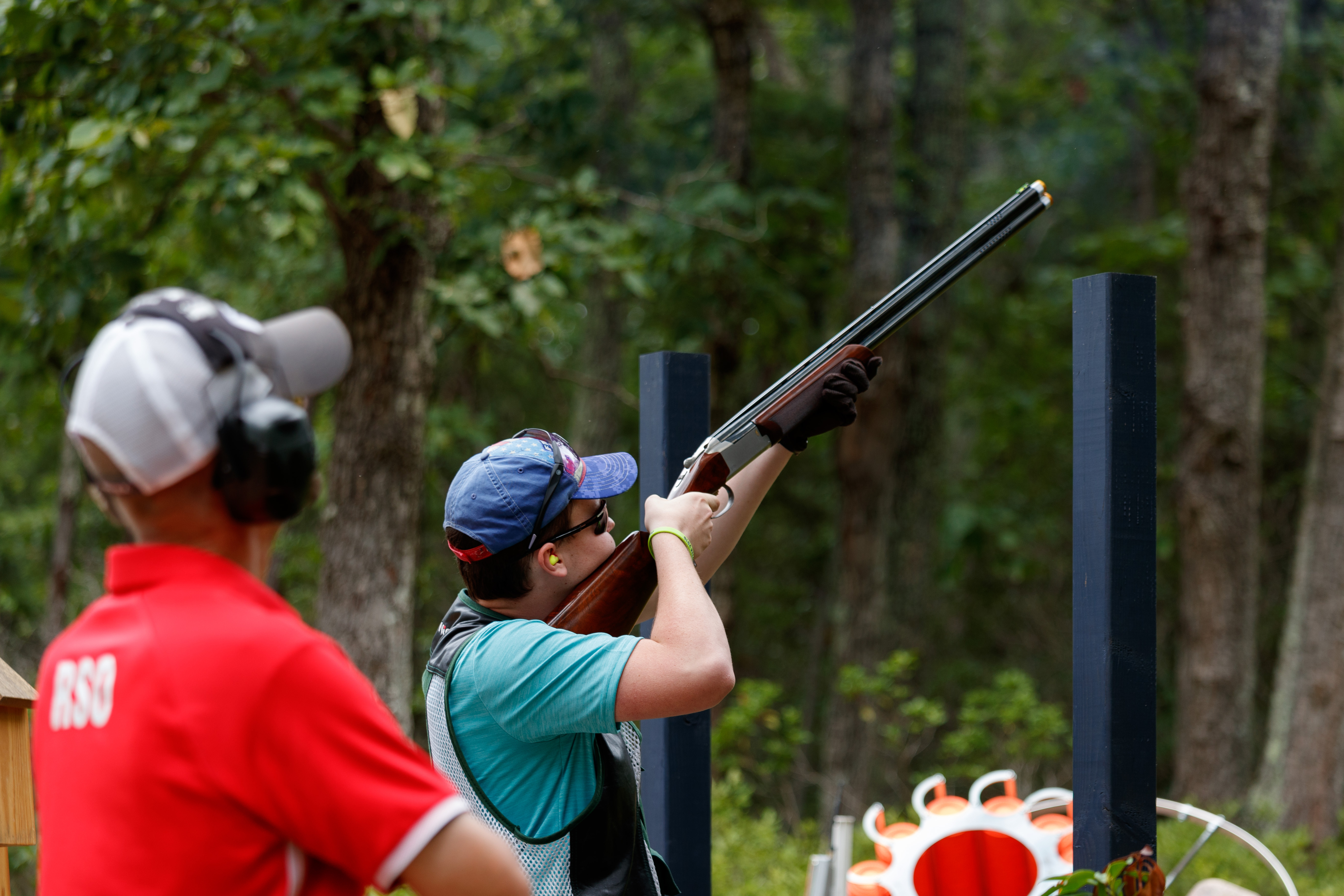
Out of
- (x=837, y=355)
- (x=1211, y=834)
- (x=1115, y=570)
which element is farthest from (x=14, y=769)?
(x=1211, y=834)

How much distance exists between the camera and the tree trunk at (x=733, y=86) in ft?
27.7

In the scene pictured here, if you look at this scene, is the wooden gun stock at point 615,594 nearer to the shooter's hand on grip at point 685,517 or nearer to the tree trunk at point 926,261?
the shooter's hand on grip at point 685,517

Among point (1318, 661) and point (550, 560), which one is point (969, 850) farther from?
point (1318, 661)

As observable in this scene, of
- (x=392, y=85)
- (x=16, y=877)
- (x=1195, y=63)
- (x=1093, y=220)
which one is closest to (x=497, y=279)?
(x=392, y=85)

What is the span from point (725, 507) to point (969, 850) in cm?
140

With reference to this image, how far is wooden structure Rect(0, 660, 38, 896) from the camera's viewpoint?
240cm

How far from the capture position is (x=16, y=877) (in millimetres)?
5625

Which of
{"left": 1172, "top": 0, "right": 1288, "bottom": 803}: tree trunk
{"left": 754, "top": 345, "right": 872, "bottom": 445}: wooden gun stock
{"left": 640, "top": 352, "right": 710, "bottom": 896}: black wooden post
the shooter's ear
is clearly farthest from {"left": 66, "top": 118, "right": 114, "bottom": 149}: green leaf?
{"left": 1172, "top": 0, "right": 1288, "bottom": 803}: tree trunk

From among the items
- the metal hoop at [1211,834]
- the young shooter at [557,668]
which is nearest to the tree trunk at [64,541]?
the young shooter at [557,668]

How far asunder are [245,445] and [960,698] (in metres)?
13.1

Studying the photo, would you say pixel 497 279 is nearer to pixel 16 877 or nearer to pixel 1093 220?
pixel 16 877

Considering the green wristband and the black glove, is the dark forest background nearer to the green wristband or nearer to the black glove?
the black glove

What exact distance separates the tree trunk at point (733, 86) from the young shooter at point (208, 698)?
7379 millimetres

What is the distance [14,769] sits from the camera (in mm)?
2494
